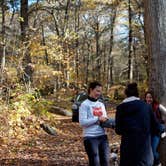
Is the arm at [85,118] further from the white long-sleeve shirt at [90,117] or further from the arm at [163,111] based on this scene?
the arm at [163,111]

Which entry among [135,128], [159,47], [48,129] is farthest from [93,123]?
[48,129]

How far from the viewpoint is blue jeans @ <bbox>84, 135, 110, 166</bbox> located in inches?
286

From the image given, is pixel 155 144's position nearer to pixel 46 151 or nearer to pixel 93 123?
pixel 93 123

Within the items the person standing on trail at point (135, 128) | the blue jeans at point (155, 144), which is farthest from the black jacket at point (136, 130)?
the blue jeans at point (155, 144)

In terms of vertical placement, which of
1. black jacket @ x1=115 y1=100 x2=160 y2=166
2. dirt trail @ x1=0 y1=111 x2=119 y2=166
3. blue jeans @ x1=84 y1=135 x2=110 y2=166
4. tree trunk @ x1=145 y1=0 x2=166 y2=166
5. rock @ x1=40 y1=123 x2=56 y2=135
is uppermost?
tree trunk @ x1=145 y1=0 x2=166 y2=166

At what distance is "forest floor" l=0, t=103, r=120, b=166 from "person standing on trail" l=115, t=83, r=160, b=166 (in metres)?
4.16

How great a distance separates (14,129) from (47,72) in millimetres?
8666

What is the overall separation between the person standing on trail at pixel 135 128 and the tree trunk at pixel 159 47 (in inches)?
68.6

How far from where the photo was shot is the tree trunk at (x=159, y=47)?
809 centimetres

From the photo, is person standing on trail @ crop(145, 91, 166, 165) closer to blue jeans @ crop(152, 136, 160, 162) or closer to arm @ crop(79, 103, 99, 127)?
blue jeans @ crop(152, 136, 160, 162)

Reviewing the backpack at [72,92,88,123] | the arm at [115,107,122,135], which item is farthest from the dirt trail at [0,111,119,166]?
the backpack at [72,92,88,123]

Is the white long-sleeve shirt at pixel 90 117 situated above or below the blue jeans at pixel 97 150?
above

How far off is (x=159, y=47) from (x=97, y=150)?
233 cm

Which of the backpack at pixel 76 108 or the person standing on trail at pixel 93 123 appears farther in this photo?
the backpack at pixel 76 108
